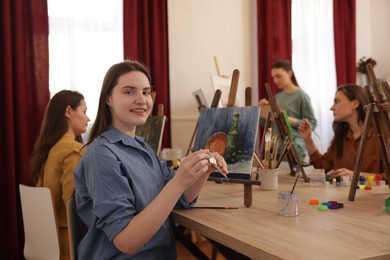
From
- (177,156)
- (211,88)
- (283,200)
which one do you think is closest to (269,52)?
(211,88)

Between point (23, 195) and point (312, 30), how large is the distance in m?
3.80

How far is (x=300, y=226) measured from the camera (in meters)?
1.22

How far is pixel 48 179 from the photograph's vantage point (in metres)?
1.96

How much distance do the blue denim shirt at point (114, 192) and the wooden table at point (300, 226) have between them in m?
0.16

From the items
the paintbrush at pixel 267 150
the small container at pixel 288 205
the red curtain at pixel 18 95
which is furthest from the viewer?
the red curtain at pixel 18 95

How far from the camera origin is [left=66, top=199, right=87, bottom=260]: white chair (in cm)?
144

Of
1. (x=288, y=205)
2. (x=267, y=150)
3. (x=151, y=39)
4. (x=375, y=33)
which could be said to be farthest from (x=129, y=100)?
(x=375, y=33)

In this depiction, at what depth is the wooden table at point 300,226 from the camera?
38.7 inches

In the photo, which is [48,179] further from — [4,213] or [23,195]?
[4,213]

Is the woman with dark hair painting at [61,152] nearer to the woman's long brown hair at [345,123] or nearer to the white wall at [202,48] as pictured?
the woman's long brown hair at [345,123]

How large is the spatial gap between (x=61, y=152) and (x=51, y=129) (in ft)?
0.96

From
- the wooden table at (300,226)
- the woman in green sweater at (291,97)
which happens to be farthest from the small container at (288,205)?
the woman in green sweater at (291,97)

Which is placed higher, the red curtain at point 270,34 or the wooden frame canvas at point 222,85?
the red curtain at point 270,34

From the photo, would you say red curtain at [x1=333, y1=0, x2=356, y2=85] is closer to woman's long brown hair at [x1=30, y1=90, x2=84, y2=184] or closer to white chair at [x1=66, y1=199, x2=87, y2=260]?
woman's long brown hair at [x1=30, y1=90, x2=84, y2=184]
